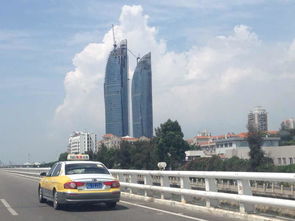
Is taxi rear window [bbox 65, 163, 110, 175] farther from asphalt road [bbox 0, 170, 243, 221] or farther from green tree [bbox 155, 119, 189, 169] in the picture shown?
green tree [bbox 155, 119, 189, 169]

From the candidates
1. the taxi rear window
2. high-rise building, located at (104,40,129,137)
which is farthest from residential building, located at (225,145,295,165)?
high-rise building, located at (104,40,129,137)

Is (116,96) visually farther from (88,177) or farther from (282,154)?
(88,177)

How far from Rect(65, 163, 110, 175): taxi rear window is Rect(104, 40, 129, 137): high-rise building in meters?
154

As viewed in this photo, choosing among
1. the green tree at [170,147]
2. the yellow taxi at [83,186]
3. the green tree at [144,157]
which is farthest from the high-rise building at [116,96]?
the yellow taxi at [83,186]

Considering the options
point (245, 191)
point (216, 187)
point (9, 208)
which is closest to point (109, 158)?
point (9, 208)

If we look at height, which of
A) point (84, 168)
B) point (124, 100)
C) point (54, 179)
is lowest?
point (54, 179)

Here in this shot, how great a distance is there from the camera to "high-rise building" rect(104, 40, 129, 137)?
170375 millimetres

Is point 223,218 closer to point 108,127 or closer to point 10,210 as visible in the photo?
point 10,210

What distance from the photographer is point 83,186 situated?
45.9 ft

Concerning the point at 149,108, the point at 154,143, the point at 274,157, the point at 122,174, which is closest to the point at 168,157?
the point at 154,143

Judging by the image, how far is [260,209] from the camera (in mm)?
12320

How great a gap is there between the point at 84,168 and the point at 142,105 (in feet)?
507

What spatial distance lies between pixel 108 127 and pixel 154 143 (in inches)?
3427

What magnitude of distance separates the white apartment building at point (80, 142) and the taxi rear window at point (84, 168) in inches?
4343
